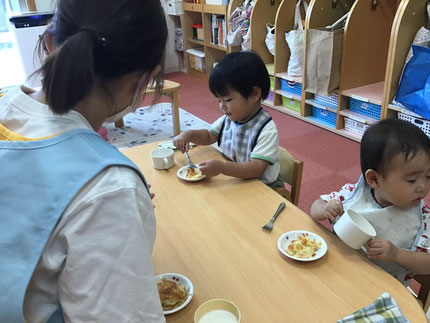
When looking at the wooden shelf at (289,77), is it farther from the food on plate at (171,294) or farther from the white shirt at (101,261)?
the white shirt at (101,261)

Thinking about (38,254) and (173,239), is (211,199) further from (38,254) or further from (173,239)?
(38,254)

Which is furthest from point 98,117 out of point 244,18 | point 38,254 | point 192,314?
point 244,18

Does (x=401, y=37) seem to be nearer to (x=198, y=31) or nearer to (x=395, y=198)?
(x=395, y=198)

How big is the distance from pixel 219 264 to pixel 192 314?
0.16 m

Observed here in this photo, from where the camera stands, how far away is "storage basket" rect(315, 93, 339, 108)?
337cm

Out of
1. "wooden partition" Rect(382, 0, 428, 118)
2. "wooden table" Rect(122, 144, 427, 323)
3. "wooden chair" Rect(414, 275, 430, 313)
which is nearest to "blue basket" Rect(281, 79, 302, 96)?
"wooden partition" Rect(382, 0, 428, 118)

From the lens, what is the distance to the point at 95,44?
575mm

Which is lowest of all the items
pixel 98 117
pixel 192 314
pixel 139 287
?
pixel 192 314

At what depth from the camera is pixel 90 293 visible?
0.51 m

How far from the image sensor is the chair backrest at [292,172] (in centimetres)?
148

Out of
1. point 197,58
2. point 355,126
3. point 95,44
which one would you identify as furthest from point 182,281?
point 197,58

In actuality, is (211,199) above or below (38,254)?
below

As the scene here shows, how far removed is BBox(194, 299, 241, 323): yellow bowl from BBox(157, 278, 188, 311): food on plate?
0.07 meters

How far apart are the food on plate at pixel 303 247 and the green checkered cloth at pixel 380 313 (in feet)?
0.68
